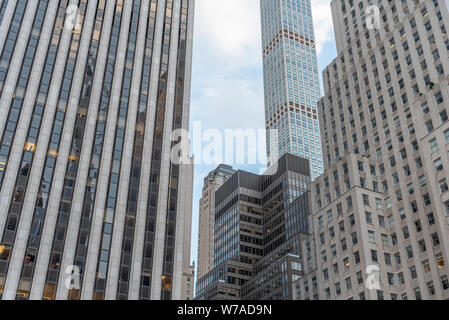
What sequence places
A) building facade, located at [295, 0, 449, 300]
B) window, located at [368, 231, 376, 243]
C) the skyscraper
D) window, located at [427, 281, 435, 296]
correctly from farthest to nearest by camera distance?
window, located at [368, 231, 376, 243] < building facade, located at [295, 0, 449, 300] < window, located at [427, 281, 435, 296] < the skyscraper

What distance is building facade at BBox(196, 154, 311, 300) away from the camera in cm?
14725

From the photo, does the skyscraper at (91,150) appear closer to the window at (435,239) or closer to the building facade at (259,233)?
the window at (435,239)

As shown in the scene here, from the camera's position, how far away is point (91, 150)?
79.9 m

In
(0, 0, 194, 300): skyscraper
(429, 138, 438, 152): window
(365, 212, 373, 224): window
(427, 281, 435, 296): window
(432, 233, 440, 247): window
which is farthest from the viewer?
(365, 212, 373, 224): window

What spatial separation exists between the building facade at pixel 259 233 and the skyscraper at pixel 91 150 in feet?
222

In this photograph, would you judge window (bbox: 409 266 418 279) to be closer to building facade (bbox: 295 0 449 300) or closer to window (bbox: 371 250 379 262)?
building facade (bbox: 295 0 449 300)

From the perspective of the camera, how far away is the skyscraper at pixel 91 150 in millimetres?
69375

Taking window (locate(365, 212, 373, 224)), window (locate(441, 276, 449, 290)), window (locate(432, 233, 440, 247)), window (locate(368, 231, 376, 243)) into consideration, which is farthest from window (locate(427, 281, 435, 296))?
window (locate(365, 212, 373, 224))

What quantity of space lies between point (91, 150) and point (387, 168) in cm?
5153

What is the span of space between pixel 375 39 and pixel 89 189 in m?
68.7

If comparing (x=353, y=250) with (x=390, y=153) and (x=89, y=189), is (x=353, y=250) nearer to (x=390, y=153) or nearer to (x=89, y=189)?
(x=390, y=153)

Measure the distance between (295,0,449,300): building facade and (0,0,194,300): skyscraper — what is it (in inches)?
1120

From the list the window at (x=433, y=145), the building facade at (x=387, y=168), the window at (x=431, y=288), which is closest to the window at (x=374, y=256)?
the building facade at (x=387, y=168)

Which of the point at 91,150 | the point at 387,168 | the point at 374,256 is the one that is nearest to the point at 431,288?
the point at 374,256
